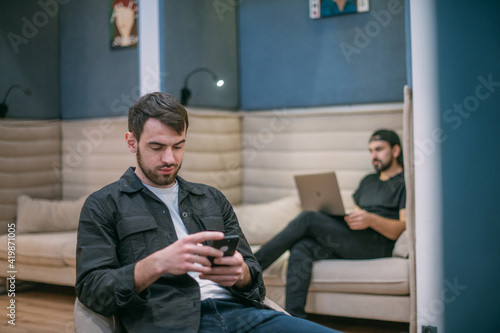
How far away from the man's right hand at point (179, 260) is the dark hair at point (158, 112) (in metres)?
0.47

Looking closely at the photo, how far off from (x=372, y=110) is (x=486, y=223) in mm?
1535

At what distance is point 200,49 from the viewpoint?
3.91m

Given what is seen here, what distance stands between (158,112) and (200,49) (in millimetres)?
2330

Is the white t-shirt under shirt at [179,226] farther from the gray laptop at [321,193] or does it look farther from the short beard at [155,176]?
the gray laptop at [321,193]

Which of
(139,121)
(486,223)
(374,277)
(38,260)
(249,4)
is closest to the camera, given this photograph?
(139,121)

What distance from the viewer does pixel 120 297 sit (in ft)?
4.79

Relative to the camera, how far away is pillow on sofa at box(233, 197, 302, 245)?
3.46 meters

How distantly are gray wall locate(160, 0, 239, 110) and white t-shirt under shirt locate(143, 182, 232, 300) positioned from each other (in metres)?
1.75

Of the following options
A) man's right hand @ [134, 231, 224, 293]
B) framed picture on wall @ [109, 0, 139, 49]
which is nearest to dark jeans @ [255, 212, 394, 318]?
man's right hand @ [134, 231, 224, 293]

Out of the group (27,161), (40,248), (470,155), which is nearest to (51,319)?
(40,248)

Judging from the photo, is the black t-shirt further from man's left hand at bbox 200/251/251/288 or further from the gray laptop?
man's left hand at bbox 200/251/251/288

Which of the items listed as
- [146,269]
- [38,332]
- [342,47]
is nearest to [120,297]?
[146,269]

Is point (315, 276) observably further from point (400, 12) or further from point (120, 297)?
point (400, 12)

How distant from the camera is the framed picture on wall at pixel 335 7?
3830 mm
